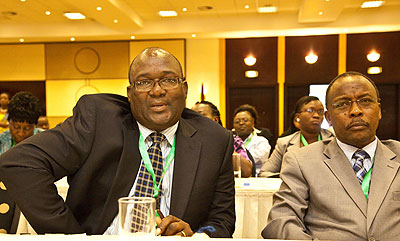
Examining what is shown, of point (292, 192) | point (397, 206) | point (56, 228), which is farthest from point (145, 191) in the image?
point (397, 206)

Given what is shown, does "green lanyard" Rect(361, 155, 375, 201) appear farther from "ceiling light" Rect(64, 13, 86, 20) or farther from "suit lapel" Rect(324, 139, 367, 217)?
"ceiling light" Rect(64, 13, 86, 20)

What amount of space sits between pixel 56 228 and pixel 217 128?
33.7 inches

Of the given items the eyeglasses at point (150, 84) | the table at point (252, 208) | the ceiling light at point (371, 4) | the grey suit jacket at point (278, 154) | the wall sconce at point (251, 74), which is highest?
the ceiling light at point (371, 4)

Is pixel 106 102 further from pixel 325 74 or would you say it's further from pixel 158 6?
pixel 325 74

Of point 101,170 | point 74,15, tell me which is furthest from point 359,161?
point 74,15

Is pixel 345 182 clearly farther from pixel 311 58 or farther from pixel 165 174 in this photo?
pixel 311 58

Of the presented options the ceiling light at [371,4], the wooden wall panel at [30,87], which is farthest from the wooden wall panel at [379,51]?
the wooden wall panel at [30,87]

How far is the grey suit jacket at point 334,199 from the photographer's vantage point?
1531mm

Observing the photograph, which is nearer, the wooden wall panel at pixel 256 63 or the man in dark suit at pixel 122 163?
the man in dark suit at pixel 122 163

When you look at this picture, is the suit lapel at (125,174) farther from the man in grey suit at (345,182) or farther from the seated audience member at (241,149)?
the seated audience member at (241,149)

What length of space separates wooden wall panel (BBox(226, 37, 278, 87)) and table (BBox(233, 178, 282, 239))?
717 cm

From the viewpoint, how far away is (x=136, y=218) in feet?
3.40

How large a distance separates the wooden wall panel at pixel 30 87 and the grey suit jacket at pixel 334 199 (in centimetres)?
991

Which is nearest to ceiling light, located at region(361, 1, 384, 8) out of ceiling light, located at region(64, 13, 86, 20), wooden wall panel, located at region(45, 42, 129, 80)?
wooden wall panel, located at region(45, 42, 129, 80)
